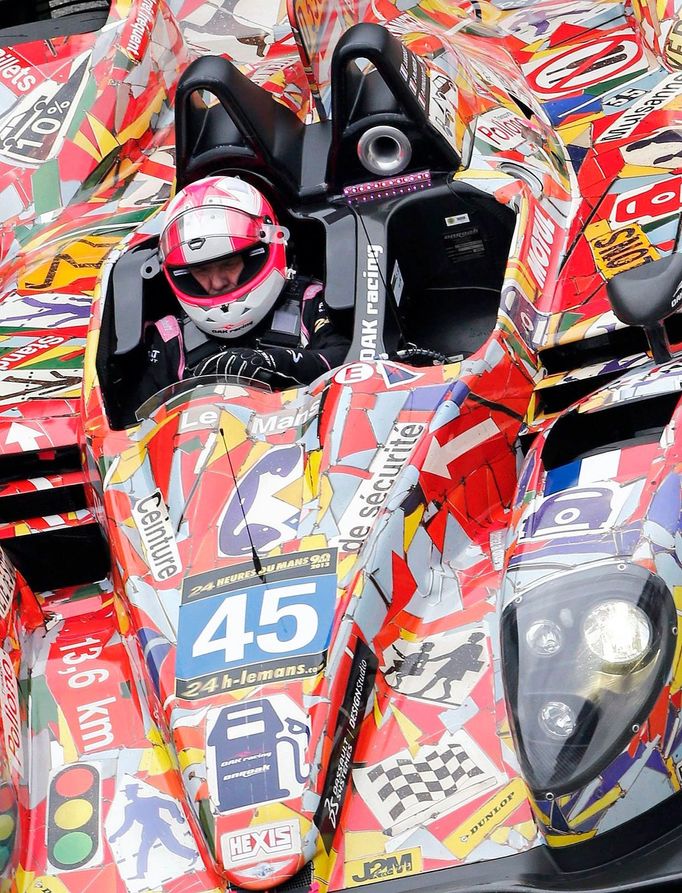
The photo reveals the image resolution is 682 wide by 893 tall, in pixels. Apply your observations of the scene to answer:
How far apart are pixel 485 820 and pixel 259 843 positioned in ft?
1.83

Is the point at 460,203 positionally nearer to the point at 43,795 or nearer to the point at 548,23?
the point at 548,23

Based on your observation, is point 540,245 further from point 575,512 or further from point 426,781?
point 426,781

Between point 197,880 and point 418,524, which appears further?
point 418,524

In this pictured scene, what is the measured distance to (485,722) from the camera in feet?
12.1

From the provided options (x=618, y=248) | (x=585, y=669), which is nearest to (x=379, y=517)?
(x=585, y=669)

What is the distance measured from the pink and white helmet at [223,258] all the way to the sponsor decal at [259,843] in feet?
6.82

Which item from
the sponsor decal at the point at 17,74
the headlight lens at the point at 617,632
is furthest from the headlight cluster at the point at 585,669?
the sponsor decal at the point at 17,74

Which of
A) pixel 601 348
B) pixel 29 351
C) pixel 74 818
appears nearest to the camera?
pixel 74 818

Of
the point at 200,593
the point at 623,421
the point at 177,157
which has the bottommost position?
the point at 200,593

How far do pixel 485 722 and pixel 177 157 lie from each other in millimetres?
2890

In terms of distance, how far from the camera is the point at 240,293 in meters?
4.99

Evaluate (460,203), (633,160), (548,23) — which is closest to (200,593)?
(460,203)

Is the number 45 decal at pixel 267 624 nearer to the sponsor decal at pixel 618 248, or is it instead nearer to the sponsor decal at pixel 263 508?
the sponsor decal at pixel 263 508

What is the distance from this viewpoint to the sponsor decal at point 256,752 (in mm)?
3547
